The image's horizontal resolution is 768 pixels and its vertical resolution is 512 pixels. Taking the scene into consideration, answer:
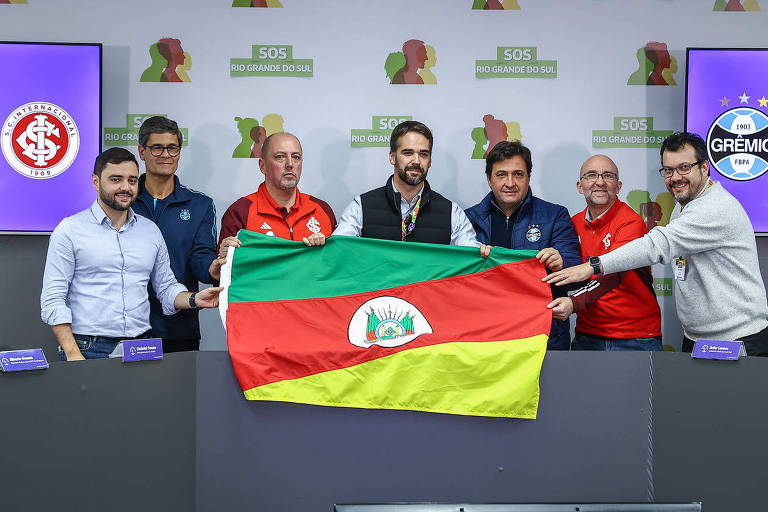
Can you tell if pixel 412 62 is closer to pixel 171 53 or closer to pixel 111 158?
pixel 171 53

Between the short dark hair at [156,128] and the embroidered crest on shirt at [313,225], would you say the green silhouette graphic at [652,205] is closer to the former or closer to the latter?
the embroidered crest on shirt at [313,225]

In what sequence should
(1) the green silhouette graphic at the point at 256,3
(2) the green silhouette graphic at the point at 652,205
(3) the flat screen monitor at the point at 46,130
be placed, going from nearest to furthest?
(3) the flat screen monitor at the point at 46,130, (1) the green silhouette graphic at the point at 256,3, (2) the green silhouette graphic at the point at 652,205

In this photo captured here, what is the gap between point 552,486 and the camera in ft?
9.87

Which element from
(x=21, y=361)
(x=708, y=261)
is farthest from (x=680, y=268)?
(x=21, y=361)

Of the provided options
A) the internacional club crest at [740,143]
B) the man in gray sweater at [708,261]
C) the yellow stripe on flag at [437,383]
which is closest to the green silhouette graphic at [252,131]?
the yellow stripe on flag at [437,383]

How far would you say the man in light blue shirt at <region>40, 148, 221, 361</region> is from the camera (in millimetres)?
3170

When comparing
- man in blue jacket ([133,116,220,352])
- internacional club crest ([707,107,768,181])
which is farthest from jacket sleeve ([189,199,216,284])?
internacional club crest ([707,107,768,181])

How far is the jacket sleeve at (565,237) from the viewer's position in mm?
3744

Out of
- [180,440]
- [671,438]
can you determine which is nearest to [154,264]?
[180,440]

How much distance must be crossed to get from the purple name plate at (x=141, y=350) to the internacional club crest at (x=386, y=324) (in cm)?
79

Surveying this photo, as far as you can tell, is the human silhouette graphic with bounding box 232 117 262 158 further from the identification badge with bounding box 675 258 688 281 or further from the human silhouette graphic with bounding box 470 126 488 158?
the identification badge with bounding box 675 258 688 281

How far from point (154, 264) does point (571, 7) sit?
3.19 meters

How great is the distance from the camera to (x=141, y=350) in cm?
285

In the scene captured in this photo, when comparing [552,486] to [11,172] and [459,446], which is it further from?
[11,172]
